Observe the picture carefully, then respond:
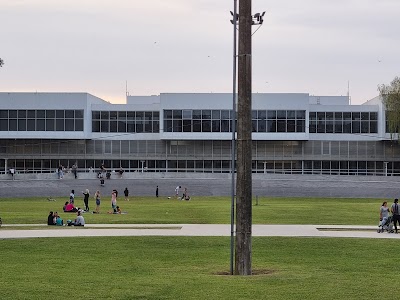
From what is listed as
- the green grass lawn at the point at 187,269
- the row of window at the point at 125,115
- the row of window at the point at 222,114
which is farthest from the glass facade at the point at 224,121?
the green grass lawn at the point at 187,269

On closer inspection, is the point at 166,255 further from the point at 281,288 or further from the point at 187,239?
the point at 281,288

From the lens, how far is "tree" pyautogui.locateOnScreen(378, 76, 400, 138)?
333ft

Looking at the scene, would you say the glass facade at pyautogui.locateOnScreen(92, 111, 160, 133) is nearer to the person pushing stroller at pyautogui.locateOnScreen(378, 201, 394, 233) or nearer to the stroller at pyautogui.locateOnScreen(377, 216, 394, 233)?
the person pushing stroller at pyautogui.locateOnScreen(378, 201, 394, 233)

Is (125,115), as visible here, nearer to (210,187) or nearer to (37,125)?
(37,125)

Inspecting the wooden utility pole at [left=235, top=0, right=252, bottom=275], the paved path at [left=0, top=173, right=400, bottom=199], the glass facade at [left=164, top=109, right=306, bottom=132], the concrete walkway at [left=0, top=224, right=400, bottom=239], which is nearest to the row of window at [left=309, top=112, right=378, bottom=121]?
the glass facade at [left=164, top=109, right=306, bottom=132]

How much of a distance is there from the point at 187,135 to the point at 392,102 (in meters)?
26.7

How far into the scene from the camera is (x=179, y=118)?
110 meters

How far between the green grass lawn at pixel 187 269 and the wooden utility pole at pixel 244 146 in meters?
0.84

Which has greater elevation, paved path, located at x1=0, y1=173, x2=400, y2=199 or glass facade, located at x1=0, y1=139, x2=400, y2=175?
glass facade, located at x1=0, y1=139, x2=400, y2=175

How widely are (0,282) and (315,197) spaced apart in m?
65.1

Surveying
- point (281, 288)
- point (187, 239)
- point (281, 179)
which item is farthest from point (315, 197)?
point (281, 288)

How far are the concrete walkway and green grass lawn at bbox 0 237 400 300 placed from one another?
7.21 ft

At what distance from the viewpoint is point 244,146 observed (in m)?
18.7

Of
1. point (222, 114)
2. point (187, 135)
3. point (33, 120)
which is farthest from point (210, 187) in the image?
point (33, 120)
